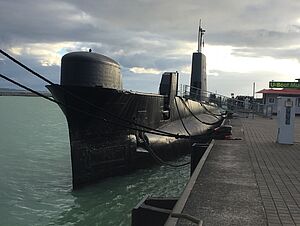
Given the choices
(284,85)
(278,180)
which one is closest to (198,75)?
(278,180)

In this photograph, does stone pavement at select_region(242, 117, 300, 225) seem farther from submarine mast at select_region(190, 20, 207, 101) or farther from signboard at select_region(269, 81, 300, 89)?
signboard at select_region(269, 81, 300, 89)

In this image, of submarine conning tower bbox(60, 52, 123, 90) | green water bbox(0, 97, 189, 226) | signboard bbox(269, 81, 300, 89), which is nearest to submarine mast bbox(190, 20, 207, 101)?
green water bbox(0, 97, 189, 226)

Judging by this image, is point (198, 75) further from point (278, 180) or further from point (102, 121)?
point (278, 180)

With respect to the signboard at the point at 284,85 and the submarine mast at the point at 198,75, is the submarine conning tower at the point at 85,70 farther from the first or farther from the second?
the signboard at the point at 284,85

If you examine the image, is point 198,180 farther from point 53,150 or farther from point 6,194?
point 53,150

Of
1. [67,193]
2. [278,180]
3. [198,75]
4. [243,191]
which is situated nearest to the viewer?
[243,191]

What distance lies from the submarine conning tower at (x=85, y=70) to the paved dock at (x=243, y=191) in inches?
143

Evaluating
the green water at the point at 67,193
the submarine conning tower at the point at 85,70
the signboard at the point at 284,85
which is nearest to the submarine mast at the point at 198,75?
the green water at the point at 67,193

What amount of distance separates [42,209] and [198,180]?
13.3 ft

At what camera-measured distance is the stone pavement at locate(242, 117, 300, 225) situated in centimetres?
523

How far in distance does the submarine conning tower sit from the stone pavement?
4559 millimetres

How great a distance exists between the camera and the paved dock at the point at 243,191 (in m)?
4.94

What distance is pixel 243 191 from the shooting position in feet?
20.4

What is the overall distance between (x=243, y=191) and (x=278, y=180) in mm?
1447
